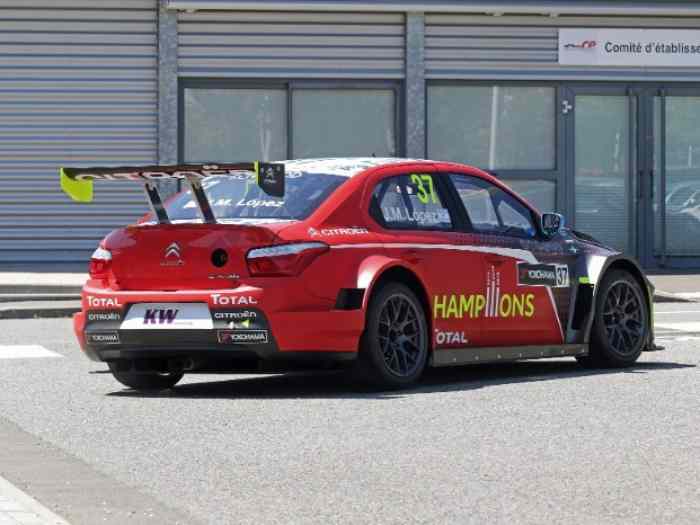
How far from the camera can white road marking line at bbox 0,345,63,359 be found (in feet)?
48.2

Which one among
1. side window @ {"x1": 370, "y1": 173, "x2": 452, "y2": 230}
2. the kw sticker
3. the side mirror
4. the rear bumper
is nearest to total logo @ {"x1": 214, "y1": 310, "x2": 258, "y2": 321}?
the rear bumper

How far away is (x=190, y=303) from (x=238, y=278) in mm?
335

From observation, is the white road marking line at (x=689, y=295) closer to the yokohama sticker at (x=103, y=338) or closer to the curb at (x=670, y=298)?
the curb at (x=670, y=298)

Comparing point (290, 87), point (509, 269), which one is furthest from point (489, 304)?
point (290, 87)

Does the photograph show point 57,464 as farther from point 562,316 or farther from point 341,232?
point 562,316

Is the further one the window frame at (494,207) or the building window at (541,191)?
the building window at (541,191)

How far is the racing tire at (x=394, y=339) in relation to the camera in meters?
11.4

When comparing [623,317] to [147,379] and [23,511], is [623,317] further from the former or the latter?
[23,511]

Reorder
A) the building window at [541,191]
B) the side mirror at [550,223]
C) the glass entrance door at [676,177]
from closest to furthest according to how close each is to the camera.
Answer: the side mirror at [550,223], the building window at [541,191], the glass entrance door at [676,177]

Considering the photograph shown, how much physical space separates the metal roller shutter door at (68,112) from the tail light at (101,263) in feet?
52.6

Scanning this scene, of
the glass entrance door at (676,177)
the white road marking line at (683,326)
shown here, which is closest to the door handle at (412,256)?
the white road marking line at (683,326)

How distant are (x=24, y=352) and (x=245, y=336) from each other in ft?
14.5

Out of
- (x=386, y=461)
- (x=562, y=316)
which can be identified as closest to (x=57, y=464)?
(x=386, y=461)

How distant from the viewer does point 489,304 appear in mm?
12469
